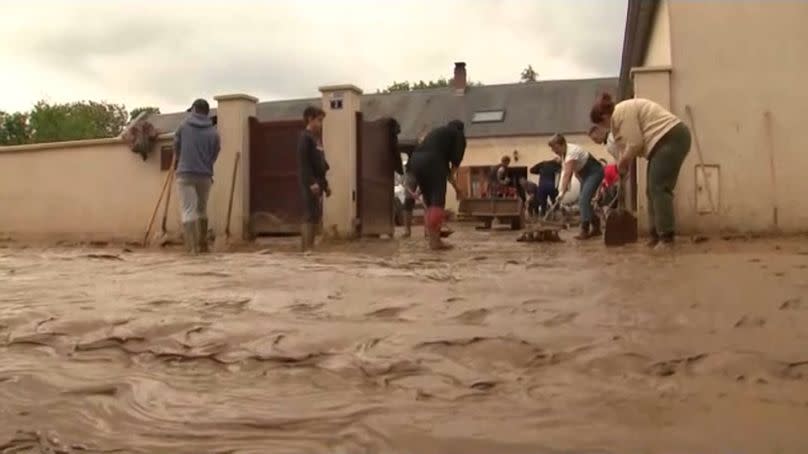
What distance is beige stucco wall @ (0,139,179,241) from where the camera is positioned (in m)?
13.8

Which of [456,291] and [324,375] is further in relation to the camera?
[456,291]

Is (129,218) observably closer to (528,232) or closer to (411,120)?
(528,232)

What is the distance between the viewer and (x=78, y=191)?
1452 centimetres

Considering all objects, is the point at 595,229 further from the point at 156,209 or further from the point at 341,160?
the point at 156,209

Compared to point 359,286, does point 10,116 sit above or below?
above

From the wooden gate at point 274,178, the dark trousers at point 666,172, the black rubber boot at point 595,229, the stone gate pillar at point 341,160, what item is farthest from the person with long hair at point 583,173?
the wooden gate at point 274,178

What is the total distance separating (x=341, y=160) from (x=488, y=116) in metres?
25.5

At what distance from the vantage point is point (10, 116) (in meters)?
52.6

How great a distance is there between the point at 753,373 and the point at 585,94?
3591cm

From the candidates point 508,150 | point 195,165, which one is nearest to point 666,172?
point 195,165

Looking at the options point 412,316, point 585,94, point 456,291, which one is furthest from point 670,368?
point 585,94

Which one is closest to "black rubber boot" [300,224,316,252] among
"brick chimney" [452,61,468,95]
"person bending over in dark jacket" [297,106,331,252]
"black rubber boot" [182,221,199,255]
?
"person bending over in dark jacket" [297,106,331,252]

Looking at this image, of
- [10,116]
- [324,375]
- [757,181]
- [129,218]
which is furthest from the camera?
[10,116]

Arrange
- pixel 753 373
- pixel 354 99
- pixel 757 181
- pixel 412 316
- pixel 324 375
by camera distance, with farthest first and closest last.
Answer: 1. pixel 354 99
2. pixel 757 181
3. pixel 412 316
4. pixel 324 375
5. pixel 753 373
